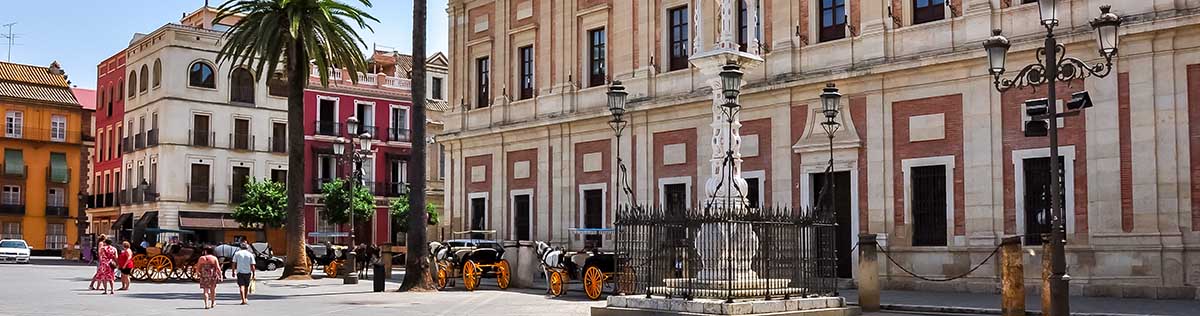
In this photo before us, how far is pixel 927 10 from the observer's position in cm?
2591

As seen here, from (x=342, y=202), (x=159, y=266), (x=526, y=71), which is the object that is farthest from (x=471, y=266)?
(x=342, y=202)

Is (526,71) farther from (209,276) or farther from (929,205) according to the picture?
(209,276)

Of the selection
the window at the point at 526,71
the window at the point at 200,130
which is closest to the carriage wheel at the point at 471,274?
the window at the point at 526,71

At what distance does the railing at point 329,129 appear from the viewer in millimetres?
57519

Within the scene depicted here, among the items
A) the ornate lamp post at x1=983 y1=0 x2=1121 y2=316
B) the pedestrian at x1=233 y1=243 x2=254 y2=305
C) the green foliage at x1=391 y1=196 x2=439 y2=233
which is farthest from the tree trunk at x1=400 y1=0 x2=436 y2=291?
the green foliage at x1=391 y1=196 x2=439 y2=233

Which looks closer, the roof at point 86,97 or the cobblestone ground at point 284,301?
the cobblestone ground at point 284,301

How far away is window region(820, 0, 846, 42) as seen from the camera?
27531 mm

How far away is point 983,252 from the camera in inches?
959

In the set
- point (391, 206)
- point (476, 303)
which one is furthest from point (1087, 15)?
point (391, 206)

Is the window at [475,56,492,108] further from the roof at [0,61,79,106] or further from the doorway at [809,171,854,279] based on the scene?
the roof at [0,61,79,106]

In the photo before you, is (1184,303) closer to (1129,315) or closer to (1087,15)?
(1129,315)

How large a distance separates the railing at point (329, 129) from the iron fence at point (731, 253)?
42.0 metres

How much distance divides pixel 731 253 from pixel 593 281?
7893 mm

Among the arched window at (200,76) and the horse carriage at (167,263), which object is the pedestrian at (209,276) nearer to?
the horse carriage at (167,263)
